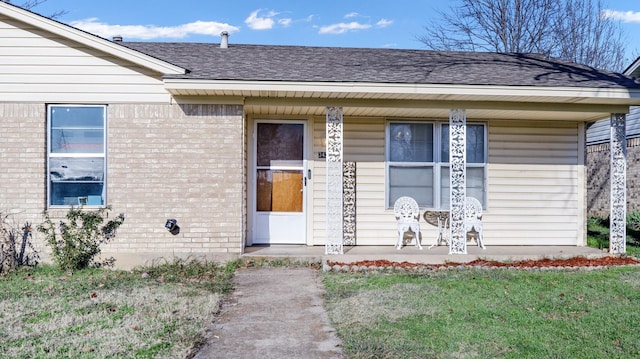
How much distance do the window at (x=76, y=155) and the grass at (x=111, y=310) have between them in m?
1.16

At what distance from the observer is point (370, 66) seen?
30.9 feet

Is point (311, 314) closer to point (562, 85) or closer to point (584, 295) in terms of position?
point (584, 295)

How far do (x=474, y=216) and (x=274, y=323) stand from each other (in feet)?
17.5

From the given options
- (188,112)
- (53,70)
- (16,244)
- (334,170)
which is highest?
(53,70)

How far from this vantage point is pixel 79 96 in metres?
8.32

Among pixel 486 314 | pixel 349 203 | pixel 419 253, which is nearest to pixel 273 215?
pixel 349 203

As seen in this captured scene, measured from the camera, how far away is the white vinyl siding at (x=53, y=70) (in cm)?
823

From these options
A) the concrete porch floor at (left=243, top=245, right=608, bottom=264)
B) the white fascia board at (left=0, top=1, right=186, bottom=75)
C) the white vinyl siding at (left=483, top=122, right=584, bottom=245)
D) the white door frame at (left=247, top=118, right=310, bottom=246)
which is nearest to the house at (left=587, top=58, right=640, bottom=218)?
the white vinyl siding at (left=483, top=122, right=584, bottom=245)

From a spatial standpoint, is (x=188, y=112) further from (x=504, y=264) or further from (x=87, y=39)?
(x=504, y=264)

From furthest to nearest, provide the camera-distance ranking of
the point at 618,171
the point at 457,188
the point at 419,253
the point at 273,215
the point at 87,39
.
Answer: the point at 273,215 → the point at 618,171 → the point at 419,253 → the point at 457,188 → the point at 87,39

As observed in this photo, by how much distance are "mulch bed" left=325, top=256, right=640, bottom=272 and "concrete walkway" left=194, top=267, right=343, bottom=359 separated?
0.63 meters

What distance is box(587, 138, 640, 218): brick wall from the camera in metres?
14.6

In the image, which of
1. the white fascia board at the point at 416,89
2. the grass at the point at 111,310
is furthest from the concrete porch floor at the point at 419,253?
the white fascia board at the point at 416,89

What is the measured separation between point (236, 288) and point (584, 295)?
415 centimetres
